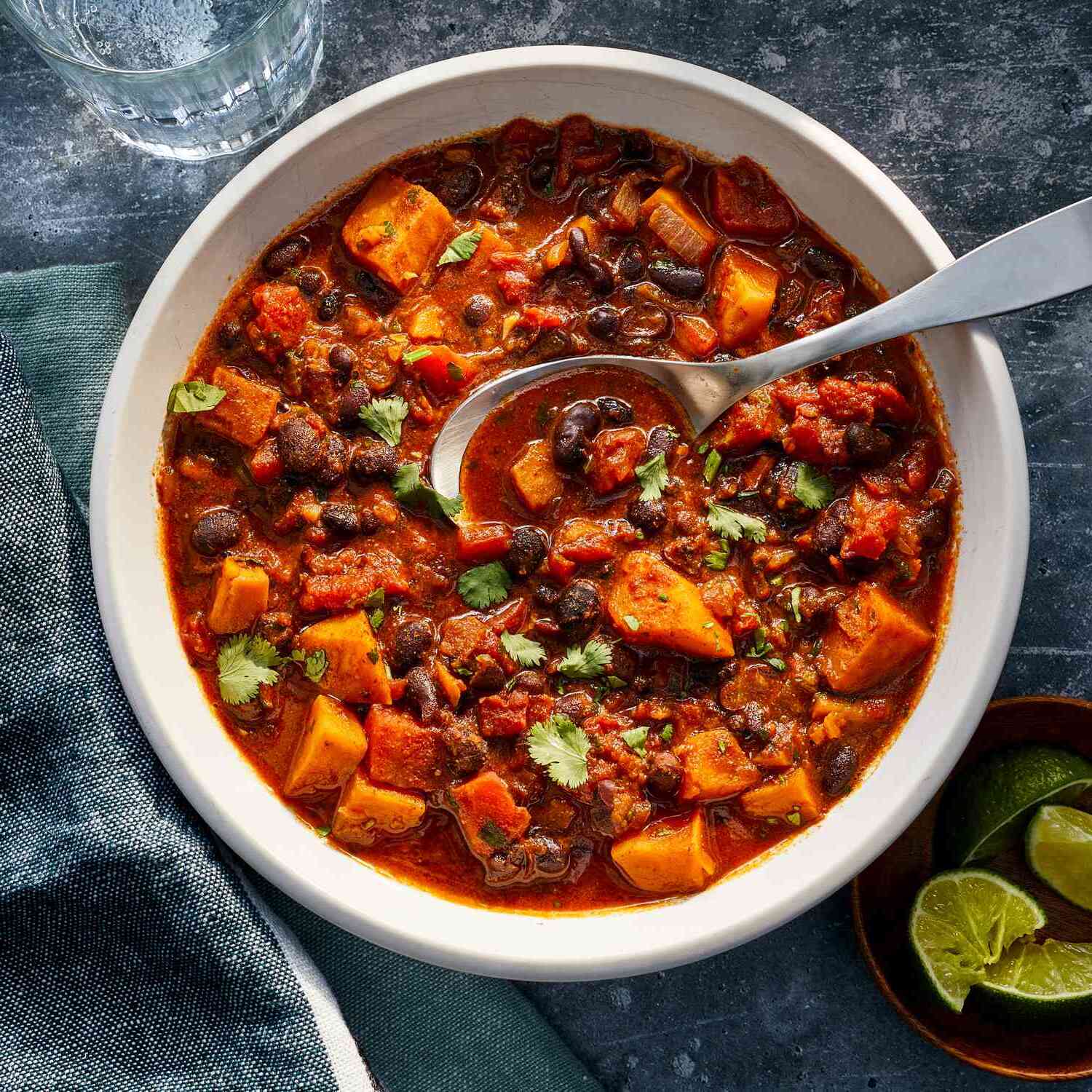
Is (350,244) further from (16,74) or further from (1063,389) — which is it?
(1063,389)

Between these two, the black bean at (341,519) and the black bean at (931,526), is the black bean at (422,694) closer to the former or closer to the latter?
the black bean at (341,519)

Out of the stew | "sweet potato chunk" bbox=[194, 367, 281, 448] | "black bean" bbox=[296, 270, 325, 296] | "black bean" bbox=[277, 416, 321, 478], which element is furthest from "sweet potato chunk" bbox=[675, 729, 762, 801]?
"black bean" bbox=[296, 270, 325, 296]

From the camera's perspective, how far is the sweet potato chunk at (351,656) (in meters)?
3.65

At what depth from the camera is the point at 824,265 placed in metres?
3.83

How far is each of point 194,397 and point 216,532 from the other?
48 cm

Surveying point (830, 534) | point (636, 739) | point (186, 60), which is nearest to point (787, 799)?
point (636, 739)

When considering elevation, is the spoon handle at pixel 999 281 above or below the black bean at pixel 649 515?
above

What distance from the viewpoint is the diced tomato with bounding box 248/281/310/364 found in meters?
3.76

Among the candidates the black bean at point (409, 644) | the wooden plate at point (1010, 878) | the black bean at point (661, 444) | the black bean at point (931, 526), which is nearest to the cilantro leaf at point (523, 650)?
the black bean at point (409, 644)

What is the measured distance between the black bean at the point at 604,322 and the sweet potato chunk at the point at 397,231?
61 cm

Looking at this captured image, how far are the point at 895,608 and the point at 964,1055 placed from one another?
164cm

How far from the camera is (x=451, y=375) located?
12.2 ft

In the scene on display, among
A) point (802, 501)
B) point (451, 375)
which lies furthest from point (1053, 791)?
point (451, 375)

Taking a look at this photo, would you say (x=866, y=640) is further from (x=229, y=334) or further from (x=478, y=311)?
(x=229, y=334)
